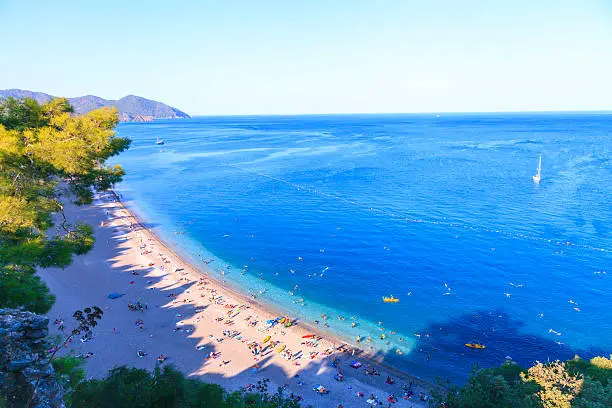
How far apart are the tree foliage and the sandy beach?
904cm

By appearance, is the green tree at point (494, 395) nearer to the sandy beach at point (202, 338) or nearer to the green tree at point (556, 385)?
the green tree at point (556, 385)

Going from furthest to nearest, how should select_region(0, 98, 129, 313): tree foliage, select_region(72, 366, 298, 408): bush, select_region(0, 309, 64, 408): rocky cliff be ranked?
1. select_region(0, 98, 129, 313): tree foliage
2. select_region(72, 366, 298, 408): bush
3. select_region(0, 309, 64, 408): rocky cliff

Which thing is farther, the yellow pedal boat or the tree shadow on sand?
the yellow pedal boat

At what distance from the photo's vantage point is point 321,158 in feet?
351

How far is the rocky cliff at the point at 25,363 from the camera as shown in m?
9.72

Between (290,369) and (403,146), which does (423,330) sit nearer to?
(290,369)

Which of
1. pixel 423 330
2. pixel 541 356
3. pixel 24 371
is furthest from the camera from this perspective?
pixel 423 330

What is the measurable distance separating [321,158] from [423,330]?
80.9m

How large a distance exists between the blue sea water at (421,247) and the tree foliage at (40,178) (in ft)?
61.0

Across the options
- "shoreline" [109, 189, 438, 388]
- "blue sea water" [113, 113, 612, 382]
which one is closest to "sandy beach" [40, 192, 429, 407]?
"shoreline" [109, 189, 438, 388]

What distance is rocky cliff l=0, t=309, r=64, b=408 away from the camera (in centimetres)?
972

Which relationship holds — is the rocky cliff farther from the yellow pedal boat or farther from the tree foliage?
the yellow pedal boat

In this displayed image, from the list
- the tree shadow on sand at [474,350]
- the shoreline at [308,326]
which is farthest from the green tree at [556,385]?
the tree shadow on sand at [474,350]

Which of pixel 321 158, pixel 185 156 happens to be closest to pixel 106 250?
pixel 321 158
